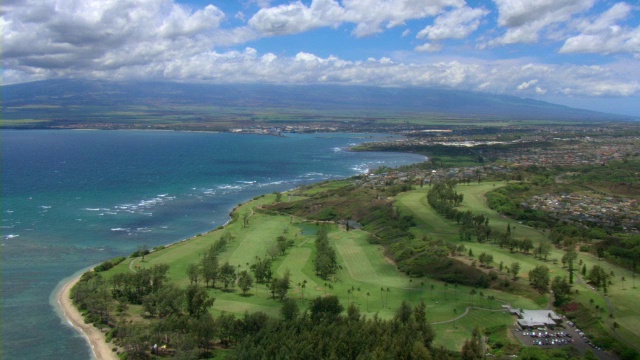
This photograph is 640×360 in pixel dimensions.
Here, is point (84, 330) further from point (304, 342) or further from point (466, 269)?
point (466, 269)

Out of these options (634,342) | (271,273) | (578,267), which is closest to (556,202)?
(578,267)

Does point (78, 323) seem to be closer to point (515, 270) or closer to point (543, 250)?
point (515, 270)

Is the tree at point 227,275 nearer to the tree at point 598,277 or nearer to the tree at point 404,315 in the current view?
the tree at point 404,315

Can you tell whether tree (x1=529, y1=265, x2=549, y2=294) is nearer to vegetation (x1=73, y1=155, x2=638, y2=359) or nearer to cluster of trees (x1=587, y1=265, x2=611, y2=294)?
vegetation (x1=73, y1=155, x2=638, y2=359)

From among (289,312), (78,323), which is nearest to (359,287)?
(289,312)

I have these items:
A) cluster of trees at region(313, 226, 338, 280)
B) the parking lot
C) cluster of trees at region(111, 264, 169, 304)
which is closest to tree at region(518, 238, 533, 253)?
the parking lot

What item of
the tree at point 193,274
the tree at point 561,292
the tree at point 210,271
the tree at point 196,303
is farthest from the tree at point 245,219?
the tree at point 561,292

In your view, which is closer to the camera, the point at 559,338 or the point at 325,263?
the point at 559,338
